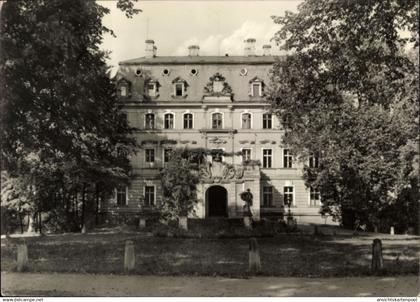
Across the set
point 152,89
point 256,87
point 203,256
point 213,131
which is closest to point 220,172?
point 213,131

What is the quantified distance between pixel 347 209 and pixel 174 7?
21.0m

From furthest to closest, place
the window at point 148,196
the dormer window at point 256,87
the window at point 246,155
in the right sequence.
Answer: the window at point 246,155 < the dormer window at point 256,87 < the window at point 148,196

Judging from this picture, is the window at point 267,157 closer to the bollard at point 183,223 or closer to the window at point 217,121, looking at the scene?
the window at point 217,121

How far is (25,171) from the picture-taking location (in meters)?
20.5

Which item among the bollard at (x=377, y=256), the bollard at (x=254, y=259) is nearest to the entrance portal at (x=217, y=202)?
the bollard at (x=254, y=259)

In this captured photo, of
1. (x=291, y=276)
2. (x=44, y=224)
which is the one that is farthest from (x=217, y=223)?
(x=291, y=276)

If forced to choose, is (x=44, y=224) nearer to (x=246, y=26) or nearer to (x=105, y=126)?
(x=105, y=126)

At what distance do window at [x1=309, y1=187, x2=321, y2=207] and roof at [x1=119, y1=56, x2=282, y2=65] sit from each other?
9.06 metres

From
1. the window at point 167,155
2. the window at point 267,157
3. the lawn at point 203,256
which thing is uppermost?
the window at point 267,157

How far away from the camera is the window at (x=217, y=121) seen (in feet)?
89.4

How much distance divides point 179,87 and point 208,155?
447 cm

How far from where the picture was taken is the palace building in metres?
22.8

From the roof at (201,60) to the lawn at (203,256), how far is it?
9.17 m

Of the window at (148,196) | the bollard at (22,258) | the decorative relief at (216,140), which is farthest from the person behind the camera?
the decorative relief at (216,140)
